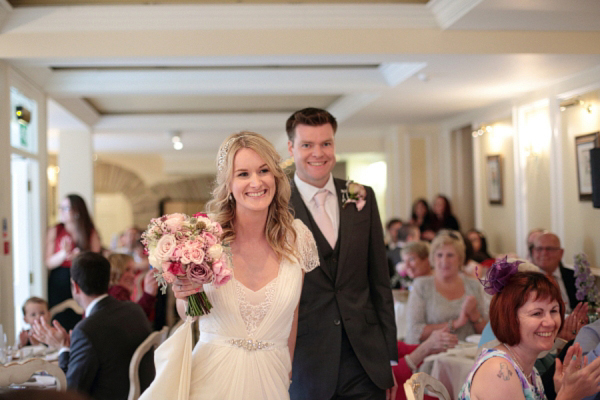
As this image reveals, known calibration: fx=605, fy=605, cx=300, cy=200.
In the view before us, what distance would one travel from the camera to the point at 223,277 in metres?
1.97

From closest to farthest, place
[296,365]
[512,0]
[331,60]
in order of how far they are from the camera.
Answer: [296,365]
[512,0]
[331,60]

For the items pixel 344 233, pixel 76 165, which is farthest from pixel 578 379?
pixel 76 165

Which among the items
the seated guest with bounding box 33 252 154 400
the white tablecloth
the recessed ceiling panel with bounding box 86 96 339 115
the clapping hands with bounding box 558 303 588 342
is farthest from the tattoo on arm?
the recessed ceiling panel with bounding box 86 96 339 115

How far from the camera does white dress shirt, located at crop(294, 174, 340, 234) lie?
8.70 ft

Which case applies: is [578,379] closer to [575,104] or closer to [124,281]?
[124,281]

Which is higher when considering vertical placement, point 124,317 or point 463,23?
point 463,23

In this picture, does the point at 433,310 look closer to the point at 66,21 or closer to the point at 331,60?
the point at 331,60

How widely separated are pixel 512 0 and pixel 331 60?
5.18 feet

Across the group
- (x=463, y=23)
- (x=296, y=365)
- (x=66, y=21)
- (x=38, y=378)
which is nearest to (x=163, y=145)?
(x=66, y=21)

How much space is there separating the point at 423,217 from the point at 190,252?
26.5ft

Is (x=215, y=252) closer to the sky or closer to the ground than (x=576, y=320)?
closer to the sky

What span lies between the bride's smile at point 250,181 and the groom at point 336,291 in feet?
1.50

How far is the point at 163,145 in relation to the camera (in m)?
13.4

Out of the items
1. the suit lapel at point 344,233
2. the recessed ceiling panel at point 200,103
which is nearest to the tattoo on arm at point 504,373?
the suit lapel at point 344,233
